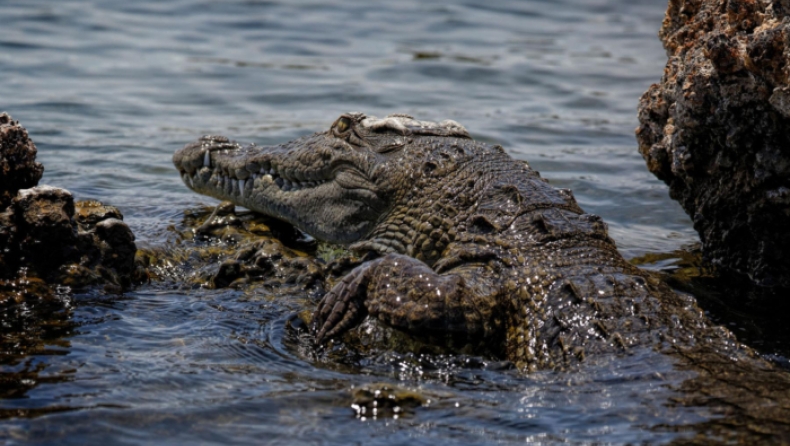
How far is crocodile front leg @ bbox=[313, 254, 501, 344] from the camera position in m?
→ 4.04

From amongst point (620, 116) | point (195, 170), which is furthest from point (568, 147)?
point (195, 170)

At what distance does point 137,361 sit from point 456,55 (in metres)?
10.3

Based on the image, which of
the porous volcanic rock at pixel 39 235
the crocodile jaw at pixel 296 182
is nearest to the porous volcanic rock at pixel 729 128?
the crocodile jaw at pixel 296 182

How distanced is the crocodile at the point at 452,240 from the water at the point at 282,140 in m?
0.21

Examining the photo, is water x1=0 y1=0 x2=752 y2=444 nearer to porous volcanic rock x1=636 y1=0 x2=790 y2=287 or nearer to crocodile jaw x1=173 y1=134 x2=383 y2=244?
crocodile jaw x1=173 y1=134 x2=383 y2=244

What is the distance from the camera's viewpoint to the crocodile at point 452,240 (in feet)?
13.1

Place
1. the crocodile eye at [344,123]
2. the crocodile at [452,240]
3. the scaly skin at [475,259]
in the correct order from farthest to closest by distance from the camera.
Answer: the crocodile eye at [344,123] → the crocodile at [452,240] → the scaly skin at [475,259]

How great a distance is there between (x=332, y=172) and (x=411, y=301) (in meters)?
1.83

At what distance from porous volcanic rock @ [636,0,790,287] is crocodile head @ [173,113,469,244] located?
127 cm

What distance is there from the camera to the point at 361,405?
3498 millimetres

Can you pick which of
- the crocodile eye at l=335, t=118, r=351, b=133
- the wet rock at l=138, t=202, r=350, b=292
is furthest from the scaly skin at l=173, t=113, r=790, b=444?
the wet rock at l=138, t=202, r=350, b=292

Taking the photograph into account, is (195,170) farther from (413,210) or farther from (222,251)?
(413,210)

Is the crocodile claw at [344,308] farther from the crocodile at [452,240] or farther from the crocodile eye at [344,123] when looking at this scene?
the crocodile eye at [344,123]

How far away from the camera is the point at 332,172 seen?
571cm
